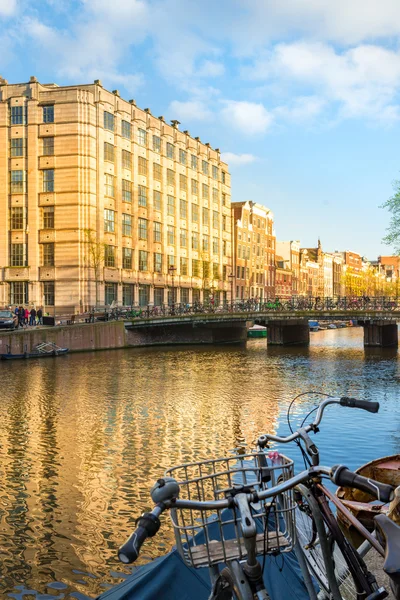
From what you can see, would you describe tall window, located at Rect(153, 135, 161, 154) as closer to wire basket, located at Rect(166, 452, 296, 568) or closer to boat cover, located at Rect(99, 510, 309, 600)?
boat cover, located at Rect(99, 510, 309, 600)

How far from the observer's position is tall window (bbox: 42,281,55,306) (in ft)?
A: 197

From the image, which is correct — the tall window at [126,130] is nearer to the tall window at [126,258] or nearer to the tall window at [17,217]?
the tall window at [126,258]

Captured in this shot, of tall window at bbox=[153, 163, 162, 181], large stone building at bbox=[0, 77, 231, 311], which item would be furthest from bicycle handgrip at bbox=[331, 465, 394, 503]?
tall window at bbox=[153, 163, 162, 181]

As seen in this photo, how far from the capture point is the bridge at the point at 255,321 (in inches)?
2090

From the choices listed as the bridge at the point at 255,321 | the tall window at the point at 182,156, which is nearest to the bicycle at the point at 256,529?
the bridge at the point at 255,321

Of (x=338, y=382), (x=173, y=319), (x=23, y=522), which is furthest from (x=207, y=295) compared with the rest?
(x=23, y=522)

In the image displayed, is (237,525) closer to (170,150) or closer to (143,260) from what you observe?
(143,260)

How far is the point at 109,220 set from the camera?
63.2 m

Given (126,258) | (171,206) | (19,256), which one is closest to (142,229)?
(126,258)

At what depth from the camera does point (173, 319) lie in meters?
55.8

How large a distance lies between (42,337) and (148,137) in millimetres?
33216

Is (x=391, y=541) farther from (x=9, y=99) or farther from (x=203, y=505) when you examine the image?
(x=9, y=99)

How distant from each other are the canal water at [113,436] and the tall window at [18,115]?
103 feet

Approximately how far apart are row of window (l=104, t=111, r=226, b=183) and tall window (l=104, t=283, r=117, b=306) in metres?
15.6
